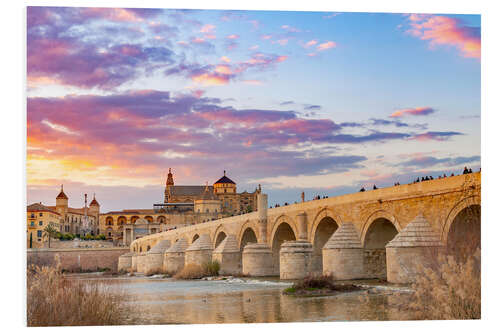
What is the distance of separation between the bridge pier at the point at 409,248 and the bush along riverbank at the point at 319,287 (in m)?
1.30

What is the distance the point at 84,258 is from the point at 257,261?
35.8 metres

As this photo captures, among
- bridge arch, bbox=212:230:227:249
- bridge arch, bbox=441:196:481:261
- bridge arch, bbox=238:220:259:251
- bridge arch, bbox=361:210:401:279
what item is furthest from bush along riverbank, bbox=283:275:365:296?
bridge arch, bbox=212:230:227:249

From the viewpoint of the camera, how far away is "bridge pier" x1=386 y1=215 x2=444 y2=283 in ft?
63.7

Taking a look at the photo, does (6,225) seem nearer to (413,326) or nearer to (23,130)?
(23,130)

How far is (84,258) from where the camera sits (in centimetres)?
6303

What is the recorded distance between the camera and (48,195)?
16.6m

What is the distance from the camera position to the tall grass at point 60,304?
12.1 metres

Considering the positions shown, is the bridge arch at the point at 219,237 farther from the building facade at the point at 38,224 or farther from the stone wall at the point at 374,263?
the building facade at the point at 38,224

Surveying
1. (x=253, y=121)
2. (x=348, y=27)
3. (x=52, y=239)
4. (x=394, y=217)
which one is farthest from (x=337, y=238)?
(x=52, y=239)

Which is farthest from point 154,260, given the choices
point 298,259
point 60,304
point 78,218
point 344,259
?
point 78,218

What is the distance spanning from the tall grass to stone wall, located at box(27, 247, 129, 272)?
47.5 metres

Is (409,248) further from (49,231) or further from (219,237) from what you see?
(49,231)
